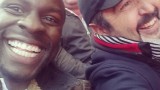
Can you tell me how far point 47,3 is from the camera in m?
0.88

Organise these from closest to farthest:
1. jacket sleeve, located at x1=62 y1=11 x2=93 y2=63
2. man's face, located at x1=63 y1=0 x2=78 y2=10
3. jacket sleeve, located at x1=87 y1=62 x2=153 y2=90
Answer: jacket sleeve, located at x1=87 y1=62 x2=153 y2=90
jacket sleeve, located at x1=62 y1=11 x2=93 y2=63
man's face, located at x1=63 y1=0 x2=78 y2=10

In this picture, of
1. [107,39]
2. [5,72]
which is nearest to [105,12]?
[107,39]

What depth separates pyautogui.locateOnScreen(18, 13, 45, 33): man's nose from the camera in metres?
0.85

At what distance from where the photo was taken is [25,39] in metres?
0.86

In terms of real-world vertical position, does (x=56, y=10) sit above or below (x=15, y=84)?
above

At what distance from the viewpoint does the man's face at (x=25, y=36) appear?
0.85 metres

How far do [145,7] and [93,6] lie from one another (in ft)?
0.40

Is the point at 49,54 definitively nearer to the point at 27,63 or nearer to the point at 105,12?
the point at 27,63

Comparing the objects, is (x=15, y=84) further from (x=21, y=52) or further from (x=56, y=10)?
(x=56, y=10)

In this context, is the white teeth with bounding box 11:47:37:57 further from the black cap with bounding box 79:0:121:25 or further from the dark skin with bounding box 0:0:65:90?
the black cap with bounding box 79:0:121:25

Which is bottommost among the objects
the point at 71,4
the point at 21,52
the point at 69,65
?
the point at 71,4

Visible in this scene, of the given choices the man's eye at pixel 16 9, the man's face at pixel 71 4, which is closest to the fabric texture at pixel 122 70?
the man's eye at pixel 16 9

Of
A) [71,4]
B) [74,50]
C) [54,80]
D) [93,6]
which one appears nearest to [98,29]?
[93,6]

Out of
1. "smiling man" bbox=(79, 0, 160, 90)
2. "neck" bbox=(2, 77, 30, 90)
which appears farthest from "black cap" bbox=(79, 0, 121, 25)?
"neck" bbox=(2, 77, 30, 90)
